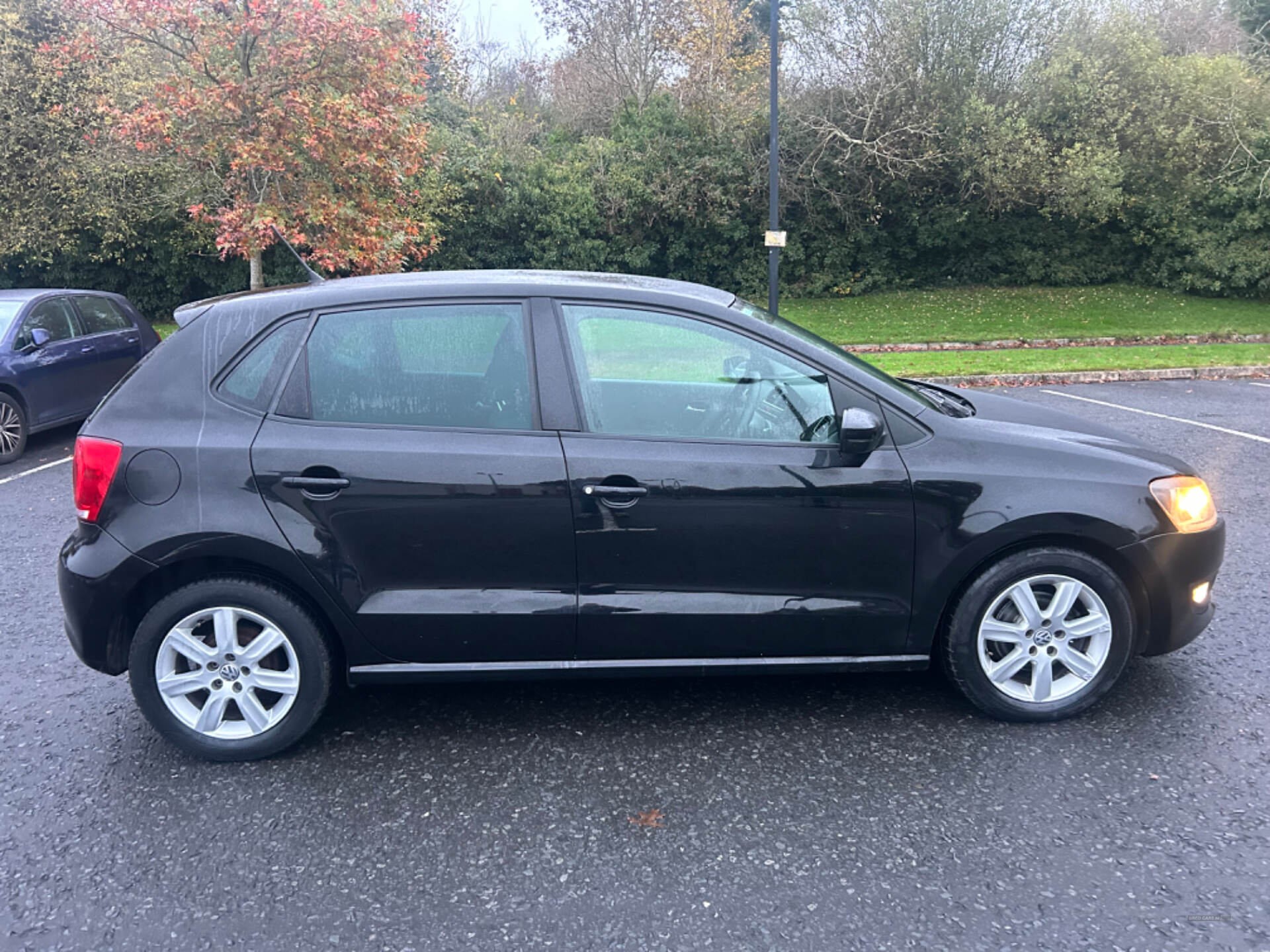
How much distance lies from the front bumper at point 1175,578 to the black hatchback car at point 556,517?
0.01m

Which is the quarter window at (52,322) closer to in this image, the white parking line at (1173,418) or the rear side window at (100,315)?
the rear side window at (100,315)

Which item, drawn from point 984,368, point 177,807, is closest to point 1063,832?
point 177,807

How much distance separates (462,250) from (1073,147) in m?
16.6

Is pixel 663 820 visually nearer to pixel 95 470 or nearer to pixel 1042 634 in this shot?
pixel 1042 634

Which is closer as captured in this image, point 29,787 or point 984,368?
point 29,787

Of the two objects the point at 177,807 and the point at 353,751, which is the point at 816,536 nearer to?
the point at 353,751

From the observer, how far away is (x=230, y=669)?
11.1ft

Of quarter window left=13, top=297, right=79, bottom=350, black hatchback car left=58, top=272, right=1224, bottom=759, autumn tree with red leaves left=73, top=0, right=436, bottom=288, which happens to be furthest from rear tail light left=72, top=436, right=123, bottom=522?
autumn tree with red leaves left=73, top=0, right=436, bottom=288

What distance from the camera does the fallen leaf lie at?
300 centimetres

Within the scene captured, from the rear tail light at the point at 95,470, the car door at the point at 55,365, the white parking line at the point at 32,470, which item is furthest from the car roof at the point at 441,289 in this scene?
the car door at the point at 55,365

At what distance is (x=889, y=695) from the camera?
3.85 metres

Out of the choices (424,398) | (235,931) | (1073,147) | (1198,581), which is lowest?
(235,931)

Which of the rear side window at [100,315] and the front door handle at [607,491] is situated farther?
the rear side window at [100,315]

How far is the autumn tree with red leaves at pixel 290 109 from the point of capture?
13.2 m
